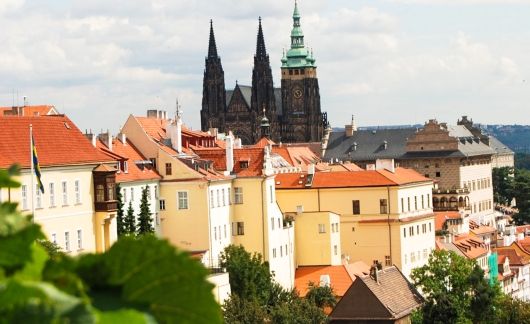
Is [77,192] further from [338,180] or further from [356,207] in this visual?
[356,207]

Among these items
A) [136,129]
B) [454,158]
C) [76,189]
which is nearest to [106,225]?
[76,189]

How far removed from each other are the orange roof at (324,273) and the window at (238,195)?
18.0 feet

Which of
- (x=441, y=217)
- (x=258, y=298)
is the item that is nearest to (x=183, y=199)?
(x=258, y=298)

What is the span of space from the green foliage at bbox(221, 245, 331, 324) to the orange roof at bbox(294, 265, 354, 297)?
5505 millimetres

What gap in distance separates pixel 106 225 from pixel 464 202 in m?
93.3

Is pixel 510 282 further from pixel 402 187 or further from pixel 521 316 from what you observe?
pixel 521 316

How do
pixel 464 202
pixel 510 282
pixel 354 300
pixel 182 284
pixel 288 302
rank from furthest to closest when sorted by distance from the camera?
pixel 464 202
pixel 510 282
pixel 354 300
pixel 288 302
pixel 182 284

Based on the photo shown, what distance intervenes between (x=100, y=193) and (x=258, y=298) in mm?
9275

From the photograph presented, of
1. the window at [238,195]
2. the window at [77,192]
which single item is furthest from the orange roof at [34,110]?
the window at [77,192]

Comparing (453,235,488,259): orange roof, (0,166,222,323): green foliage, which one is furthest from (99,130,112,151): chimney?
(0,166,222,323): green foliage

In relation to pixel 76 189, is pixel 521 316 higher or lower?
lower

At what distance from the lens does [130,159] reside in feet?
258

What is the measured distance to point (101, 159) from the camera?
66250 mm

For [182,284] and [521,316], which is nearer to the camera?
[182,284]
